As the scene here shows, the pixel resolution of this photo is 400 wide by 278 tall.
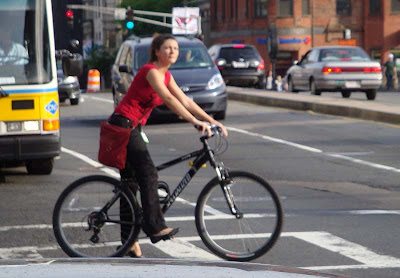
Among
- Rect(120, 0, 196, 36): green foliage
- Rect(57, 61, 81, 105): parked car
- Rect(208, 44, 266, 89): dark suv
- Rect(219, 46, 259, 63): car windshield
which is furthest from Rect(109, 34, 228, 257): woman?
Rect(120, 0, 196, 36): green foliage

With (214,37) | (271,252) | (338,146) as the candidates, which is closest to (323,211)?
(271,252)

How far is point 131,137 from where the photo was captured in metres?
7.33

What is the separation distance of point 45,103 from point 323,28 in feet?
197

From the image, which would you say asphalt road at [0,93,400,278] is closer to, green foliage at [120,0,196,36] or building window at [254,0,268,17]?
building window at [254,0,268,17]

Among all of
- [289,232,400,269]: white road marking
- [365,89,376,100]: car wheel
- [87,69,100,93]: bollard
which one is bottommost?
[87,69,100,93]: bollard

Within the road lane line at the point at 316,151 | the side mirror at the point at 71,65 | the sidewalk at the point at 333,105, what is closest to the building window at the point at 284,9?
the sidewalk at the point at 333,105

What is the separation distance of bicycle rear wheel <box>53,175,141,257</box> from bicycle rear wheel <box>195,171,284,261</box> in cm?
49

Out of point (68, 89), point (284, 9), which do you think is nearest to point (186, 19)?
point (284, 9)

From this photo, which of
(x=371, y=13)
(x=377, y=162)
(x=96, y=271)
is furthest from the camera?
(x=371, y=13)

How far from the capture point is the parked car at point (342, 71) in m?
29.9

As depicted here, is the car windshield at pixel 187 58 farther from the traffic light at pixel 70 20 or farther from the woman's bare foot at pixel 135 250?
the traffic light at pixel 70 20

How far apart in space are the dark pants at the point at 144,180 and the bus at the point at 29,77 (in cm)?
496

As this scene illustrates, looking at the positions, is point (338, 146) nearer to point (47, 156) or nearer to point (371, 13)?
point (47, 156)

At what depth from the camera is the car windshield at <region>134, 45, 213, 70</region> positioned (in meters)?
21.8
